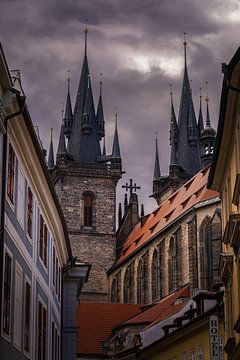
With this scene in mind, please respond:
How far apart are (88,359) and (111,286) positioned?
21099mm

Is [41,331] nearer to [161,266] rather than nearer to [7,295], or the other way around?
[7,295]

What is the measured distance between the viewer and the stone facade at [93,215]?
79938mm

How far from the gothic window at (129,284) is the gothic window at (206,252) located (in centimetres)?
1598

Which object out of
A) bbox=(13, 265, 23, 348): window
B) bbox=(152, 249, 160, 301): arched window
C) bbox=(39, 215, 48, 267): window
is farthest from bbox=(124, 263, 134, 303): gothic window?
bbox=(13, 265, 23, 348): window

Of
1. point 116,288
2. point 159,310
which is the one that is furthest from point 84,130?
point 159,310

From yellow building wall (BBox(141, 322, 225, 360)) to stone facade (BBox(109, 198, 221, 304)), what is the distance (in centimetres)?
1901

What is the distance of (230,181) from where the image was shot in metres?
22.0

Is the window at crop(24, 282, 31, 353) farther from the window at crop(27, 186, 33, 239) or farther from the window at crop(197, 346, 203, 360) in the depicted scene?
the window at crop(197, 346, 203, 360)

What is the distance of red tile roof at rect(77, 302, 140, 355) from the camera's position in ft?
202

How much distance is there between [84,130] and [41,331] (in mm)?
60773

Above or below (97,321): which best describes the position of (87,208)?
above

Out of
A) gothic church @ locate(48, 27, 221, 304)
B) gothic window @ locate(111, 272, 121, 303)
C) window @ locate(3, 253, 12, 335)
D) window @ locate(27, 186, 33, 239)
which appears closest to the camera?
window @ locate(3, 253, 12, 335)

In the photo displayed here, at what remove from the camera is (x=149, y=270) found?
72.2 metres

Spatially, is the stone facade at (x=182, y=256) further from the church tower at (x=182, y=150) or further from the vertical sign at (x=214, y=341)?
the vertical sign at (x=214, y=341)
